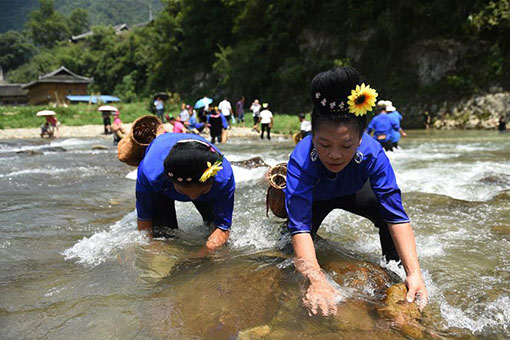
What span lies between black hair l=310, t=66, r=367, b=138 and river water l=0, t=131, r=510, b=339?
97 cm

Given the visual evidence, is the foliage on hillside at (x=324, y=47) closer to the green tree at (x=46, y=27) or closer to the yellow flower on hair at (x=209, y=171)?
the yellow flower on hair at (x=209, y=171)

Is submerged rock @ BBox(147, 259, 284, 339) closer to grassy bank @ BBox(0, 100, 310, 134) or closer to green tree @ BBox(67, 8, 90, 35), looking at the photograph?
grassy bank @ BBox(0, 100, 310, 134)

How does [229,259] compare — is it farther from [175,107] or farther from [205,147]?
[175,107]

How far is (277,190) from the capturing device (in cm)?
328

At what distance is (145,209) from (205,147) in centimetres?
80

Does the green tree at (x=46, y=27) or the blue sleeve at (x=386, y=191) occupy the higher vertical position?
the green tree at (x=46, y=27)

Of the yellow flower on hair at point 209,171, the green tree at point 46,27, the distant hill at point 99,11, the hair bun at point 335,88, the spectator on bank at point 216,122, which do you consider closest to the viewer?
the hair bun at point 335,88

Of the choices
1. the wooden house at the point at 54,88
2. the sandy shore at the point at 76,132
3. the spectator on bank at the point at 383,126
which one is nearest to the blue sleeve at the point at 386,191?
the spectator on bank at the point at 383,126

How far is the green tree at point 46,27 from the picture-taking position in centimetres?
8462

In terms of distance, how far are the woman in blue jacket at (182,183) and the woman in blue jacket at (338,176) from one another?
0.63 meters

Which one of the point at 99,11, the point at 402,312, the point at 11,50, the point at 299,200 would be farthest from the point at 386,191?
the point at 99,11

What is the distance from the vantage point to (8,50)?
76.4m

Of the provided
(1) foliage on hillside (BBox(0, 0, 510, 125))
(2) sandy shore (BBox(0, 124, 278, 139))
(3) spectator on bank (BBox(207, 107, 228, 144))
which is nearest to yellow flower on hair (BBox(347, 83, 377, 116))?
(3) spectator on bank (BBox(207, 107, 228, 144))

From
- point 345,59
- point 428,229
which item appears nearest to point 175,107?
point 345,59
